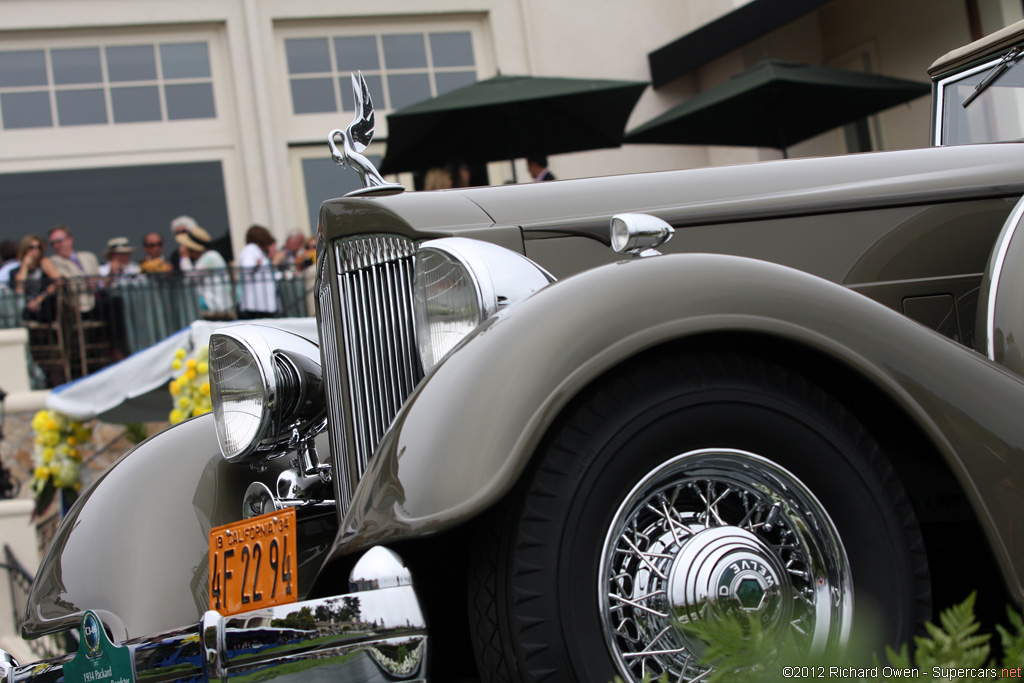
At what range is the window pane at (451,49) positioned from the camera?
11.0 m

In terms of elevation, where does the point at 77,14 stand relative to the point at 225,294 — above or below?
above

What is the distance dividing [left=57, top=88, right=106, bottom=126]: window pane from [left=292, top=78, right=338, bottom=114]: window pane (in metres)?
1.94

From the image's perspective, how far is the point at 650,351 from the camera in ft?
5.59

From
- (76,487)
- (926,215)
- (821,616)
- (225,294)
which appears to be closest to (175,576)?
(821,616)

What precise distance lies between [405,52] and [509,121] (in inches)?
159

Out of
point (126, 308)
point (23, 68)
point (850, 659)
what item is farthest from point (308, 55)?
point (850, 659)

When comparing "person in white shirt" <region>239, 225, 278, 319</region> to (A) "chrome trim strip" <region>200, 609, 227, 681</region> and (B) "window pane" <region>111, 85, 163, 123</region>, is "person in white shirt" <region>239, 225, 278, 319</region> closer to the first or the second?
(B) "window pane" <region>111, 85, 163, 123</region>

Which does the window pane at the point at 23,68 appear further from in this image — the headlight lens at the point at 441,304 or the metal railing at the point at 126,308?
the headlight lens at the point at 441,304

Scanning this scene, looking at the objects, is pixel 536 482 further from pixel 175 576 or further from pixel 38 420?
pixel 38 420

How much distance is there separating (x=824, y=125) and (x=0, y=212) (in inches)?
Result: 307

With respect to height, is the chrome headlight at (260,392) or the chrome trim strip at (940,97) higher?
the chrome trim strip at (940,97)

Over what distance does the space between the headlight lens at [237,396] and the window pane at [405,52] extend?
879 centimetres

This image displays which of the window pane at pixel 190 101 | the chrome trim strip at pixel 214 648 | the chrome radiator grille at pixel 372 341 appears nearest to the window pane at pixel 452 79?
the window pane at pixel 190 101

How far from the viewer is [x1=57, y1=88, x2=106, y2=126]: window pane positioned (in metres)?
10.1
